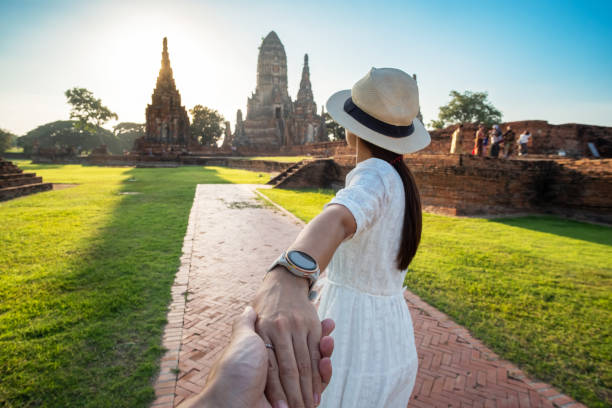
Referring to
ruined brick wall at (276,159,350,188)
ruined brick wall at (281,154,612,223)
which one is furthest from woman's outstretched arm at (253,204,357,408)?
ruined brick wall at (276,159,350,188)

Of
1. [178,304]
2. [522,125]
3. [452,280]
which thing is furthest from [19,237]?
[522,125]

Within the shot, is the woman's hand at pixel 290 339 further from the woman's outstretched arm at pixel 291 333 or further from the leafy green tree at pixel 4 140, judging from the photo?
the leafy green tree at pixel 4 140

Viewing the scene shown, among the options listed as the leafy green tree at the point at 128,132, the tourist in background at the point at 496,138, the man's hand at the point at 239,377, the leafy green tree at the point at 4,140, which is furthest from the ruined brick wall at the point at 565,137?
the leafy green tree at the point at 128,132

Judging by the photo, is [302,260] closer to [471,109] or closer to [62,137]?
[471,109]

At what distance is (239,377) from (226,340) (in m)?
2.99

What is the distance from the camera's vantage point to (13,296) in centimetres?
383

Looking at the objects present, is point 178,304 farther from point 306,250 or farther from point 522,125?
point 522,125

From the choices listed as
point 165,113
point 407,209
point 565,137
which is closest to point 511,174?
point 565,137

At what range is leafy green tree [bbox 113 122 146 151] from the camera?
3046 inches

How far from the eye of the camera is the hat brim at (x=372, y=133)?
132 centimetres

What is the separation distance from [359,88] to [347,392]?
1337 mm

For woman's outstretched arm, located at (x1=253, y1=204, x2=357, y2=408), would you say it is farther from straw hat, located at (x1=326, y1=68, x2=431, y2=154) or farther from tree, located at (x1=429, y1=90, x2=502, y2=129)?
tree, located at (x1=429, y1=90, x2=502, y2=129)

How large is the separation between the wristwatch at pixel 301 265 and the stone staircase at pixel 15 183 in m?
15.0

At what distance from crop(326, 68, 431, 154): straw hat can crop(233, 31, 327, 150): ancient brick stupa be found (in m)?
50.7
